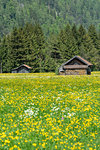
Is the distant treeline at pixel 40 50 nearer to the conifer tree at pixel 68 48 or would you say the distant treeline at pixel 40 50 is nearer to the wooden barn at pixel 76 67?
the conifer tree at pixel 68 48

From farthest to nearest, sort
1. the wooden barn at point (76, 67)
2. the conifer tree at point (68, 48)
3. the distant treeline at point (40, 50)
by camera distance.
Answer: the conifer tree at point (68, 48) → the distant treeline at point (40, 50) → the wooden barn at point (76, 67)

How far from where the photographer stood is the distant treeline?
303 ft

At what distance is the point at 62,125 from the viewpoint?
785 cm

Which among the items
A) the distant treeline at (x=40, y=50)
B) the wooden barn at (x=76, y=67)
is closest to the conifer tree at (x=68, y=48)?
the distant treeline at (x=40, y=50)

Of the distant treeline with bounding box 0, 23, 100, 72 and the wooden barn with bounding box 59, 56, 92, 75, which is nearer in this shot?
the wooden barn with bounding box 59, 56, 92, 75

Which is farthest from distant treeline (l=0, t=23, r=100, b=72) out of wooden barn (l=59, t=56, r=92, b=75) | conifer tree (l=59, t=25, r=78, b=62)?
wooden barn (l=59, t=56, r=92, b=75)

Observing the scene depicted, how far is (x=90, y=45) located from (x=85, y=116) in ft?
309

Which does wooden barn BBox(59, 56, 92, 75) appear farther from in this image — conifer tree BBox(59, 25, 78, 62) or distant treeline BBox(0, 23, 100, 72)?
conifer tree BBox(59, 25, 78, 62)

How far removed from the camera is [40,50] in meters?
97.3

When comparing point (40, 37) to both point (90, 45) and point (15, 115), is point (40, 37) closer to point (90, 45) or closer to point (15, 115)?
point (90, 45)

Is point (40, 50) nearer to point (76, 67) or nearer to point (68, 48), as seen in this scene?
point (68, 48)

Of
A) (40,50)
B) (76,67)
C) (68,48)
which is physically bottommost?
(76,67)

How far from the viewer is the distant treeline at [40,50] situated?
92.4 m

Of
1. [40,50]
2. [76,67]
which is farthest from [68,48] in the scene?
[76,67]
